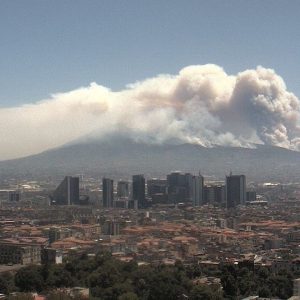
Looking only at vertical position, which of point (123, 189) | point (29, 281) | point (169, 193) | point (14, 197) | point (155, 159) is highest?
point (155, 159)

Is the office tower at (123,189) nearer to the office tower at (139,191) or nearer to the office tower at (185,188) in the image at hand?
the office tower at (185,188)

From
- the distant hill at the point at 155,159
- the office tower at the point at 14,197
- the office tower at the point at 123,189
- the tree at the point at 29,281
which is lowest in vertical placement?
the tree at the point at 29,281

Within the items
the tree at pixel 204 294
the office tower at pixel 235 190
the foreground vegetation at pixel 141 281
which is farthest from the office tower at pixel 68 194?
the tree at pixel 204 294

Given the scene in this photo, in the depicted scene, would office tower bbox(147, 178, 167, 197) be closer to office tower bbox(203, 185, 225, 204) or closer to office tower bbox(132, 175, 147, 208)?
office tower bbox(132, 175, 147, 208)

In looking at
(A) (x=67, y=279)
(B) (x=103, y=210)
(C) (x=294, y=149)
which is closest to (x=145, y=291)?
(A) (x=67, y=279)

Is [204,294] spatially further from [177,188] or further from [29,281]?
[177,188]

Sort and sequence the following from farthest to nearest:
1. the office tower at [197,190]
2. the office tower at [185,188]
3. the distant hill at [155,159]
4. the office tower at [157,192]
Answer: the distant hill at [155,159] < the office tower at [185,188] < the office tower at [197,190] < the office tower at [157,192]

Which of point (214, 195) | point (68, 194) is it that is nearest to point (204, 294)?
point (68, 194)
